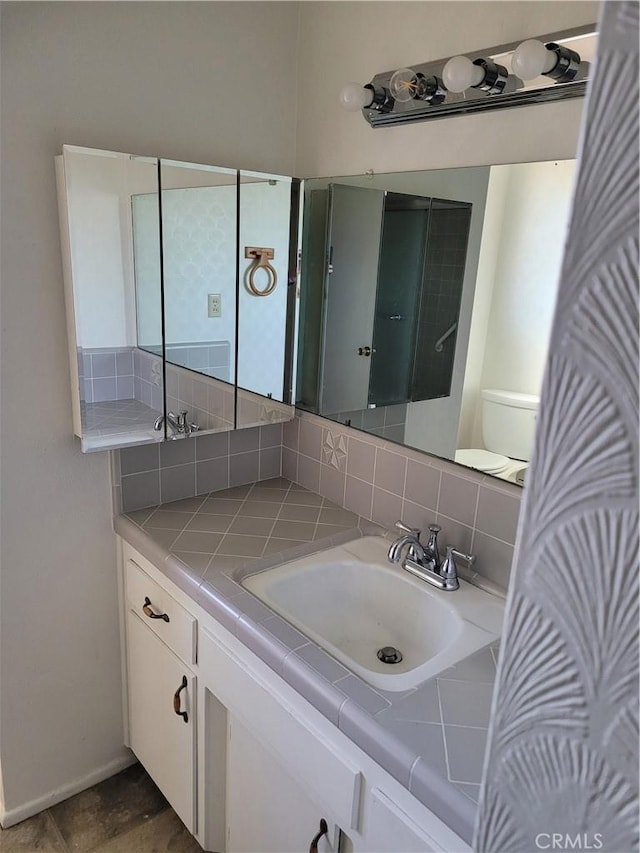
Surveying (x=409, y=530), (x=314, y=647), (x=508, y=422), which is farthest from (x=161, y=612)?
(x=508, y=422)

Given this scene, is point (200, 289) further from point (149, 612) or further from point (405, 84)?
point (149, 612)

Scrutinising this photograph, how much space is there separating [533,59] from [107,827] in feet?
7.27

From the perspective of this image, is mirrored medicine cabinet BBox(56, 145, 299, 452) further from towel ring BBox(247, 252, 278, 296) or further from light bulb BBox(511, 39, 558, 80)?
light bulb BBox(511, 39, 558, 80)

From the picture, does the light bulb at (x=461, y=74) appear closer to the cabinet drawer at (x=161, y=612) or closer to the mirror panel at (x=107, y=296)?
the mirror panel at (x=107, y=296)

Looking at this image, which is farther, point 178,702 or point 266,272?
point 266,272

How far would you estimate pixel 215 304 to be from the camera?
5.90 ft

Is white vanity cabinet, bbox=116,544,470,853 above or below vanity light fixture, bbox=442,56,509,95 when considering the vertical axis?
below

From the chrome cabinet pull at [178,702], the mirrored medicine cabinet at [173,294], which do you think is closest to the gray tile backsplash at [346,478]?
the mirrored medicine cabinet at [173,294]

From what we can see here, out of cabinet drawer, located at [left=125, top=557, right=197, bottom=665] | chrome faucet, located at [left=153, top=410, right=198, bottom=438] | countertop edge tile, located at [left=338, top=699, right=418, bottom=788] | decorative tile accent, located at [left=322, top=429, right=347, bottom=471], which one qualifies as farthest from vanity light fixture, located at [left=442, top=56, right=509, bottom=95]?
cabinet drawer, located at [left=125, top=557, right=197, bottom=665]

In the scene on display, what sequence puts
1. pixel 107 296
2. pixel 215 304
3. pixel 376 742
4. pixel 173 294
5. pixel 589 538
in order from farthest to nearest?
pixel 215 304 → pixel 173 294 → pixel 107 296 → pixel 376 742 → pixel 589 538

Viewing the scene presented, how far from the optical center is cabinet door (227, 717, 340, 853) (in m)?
1.31

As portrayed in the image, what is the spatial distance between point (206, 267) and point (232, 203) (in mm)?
195

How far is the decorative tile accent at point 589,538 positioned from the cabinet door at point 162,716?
4.24 ft

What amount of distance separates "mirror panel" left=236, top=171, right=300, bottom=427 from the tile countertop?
0.97 ft
